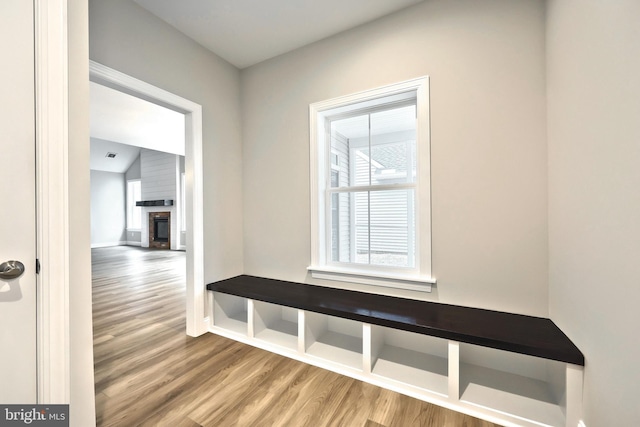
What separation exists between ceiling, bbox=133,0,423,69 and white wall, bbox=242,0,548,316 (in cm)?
11

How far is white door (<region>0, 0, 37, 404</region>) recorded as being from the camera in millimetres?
915

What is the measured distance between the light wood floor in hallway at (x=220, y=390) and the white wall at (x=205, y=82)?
2.35 feet

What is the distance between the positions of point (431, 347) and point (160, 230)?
29.6 feet

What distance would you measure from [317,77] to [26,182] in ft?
6.87

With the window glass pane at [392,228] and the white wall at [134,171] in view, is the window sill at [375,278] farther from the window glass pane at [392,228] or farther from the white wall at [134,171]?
the white wall at [134,171]

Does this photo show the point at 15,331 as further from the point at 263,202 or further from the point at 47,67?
the point at 263,202

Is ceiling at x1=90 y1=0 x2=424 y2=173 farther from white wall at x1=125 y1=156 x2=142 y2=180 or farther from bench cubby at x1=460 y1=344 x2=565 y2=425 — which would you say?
white wall at x1=125 y1=156 x2=142 y2=180

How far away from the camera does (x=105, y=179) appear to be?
912cm

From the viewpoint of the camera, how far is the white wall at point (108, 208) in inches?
350

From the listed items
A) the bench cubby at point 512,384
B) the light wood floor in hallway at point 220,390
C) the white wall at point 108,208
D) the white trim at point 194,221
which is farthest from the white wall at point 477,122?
the white wall at point 108,208

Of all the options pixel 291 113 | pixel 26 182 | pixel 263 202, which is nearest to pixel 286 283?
pixel 263 202

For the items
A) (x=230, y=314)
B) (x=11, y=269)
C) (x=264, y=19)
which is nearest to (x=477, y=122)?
(x=264, y=19)

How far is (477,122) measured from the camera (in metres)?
1.76

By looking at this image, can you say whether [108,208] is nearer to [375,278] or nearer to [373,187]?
[373,187]
